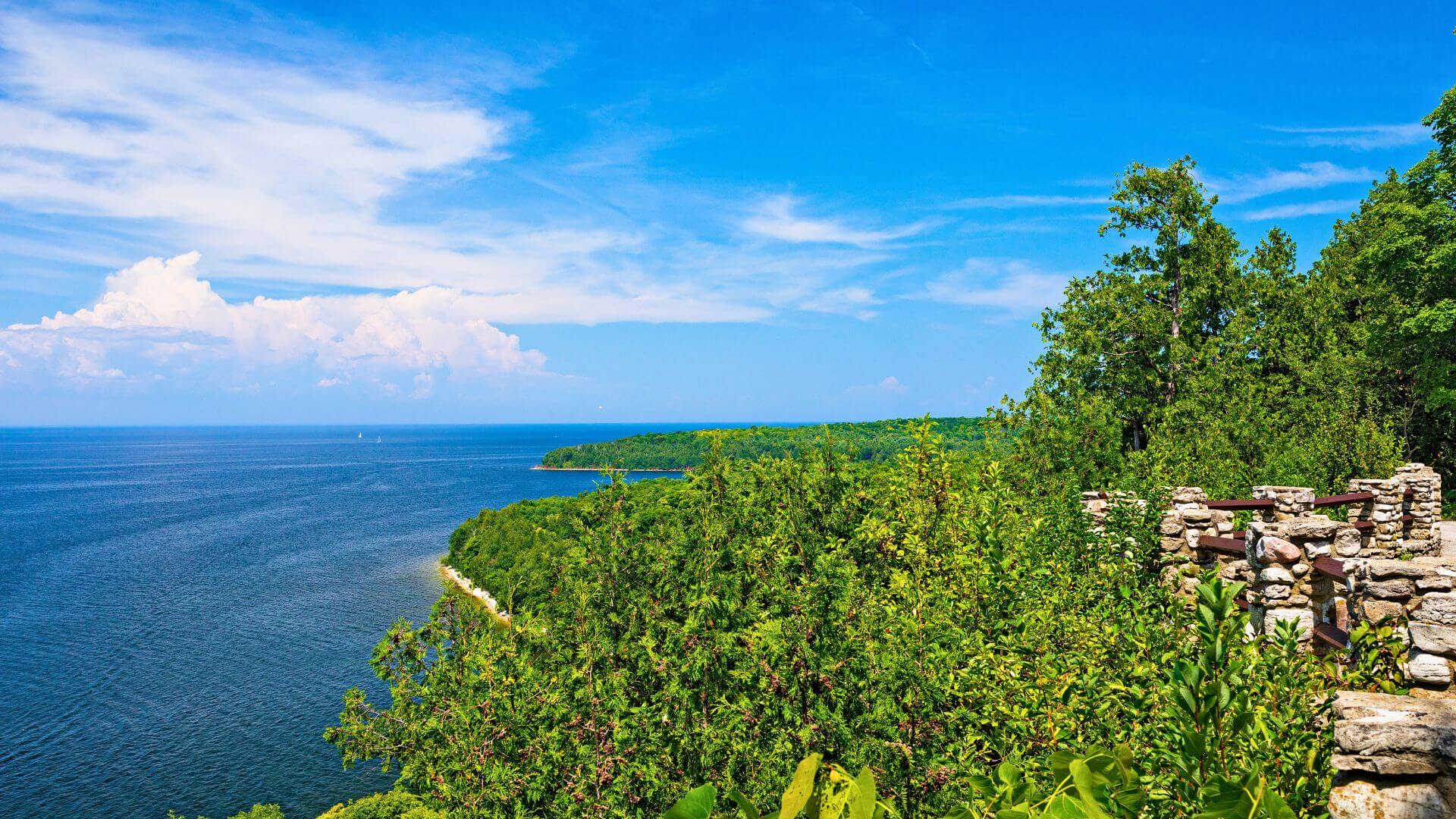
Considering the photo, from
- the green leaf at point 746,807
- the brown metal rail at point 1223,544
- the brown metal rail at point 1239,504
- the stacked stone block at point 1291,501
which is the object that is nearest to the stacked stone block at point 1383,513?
the stacked stone block at point 1291,501

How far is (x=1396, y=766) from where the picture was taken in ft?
12.4

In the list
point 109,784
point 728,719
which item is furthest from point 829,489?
point 109,784

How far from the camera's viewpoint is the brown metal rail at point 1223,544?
962cm

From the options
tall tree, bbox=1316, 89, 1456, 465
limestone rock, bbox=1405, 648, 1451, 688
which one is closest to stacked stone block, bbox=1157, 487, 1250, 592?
limestone rock, bbox=1405, 648, 1451, 688

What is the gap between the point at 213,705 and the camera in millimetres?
42531

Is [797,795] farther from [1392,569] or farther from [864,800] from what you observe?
[1392,569]

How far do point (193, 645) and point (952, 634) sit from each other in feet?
203

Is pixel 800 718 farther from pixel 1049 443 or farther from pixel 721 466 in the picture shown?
pixel 1049 443

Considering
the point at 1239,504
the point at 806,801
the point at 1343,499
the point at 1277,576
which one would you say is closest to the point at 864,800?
the point at 806,801

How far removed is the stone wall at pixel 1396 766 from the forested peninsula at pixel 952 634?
0.16 meters

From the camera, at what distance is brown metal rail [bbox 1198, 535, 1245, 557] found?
379 inches

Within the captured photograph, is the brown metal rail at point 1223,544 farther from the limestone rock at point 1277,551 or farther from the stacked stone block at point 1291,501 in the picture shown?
the stacked stone block at point 1291,501

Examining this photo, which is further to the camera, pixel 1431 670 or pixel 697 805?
pixel 1431 670

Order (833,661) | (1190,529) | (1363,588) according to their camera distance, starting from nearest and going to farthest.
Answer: (1363,588) → (833,661) → (1190,529)
